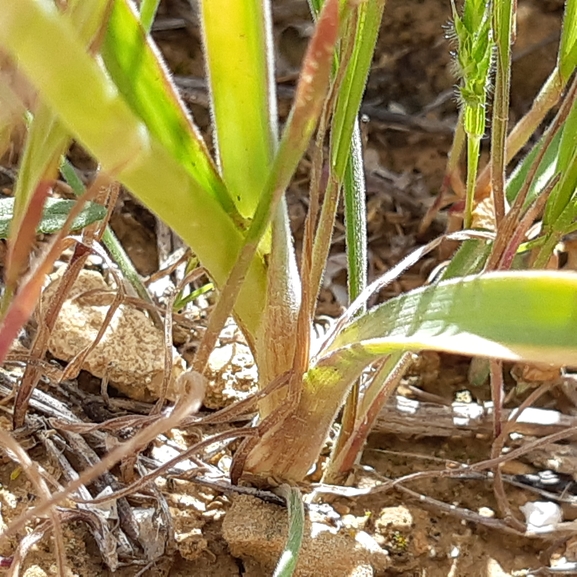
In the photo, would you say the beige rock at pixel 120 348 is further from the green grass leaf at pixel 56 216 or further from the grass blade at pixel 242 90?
the grass blade at pixel 242 90

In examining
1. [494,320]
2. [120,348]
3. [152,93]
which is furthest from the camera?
[120,348]

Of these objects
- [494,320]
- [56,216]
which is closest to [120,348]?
[56,216]

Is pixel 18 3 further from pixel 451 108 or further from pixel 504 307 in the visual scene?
pixel 451 108

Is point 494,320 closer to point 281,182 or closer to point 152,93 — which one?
point 281,182

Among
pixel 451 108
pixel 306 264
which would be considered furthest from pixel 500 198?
pixel 451 108

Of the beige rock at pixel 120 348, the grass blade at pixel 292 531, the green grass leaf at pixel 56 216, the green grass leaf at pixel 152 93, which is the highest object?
the green grass leaf at pixel 152 93

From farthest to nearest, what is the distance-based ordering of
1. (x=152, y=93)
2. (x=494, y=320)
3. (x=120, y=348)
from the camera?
(x=120, y=348) → (x=152, y=93) → (x=494, y=320)

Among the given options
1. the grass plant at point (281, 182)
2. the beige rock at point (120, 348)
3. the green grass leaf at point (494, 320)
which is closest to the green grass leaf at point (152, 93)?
the grass plant at point (281, 182)

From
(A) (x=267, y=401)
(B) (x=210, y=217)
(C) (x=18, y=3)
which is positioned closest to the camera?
(C) (x=18, y=3)

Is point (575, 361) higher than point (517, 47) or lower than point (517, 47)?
lower
